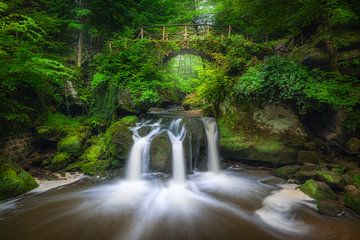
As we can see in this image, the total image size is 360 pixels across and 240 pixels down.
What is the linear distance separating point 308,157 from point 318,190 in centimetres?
204

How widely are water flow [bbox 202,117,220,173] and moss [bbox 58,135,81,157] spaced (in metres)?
5.11

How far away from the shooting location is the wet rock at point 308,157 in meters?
7.83

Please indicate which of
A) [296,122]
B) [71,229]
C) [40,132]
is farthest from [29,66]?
[296,122]

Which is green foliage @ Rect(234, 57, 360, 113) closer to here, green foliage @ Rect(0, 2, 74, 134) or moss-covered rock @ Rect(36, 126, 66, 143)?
green foliage @ Rect(0, 2, 74, 134)

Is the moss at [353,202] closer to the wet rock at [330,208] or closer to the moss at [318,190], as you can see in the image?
the wet rock at [330,208]

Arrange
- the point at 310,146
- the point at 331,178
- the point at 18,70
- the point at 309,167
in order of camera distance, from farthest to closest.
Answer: the point at 310,146 < the point at 309,167 < the point at 18,70 < the point at 331,178

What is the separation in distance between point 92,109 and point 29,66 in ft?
14.5

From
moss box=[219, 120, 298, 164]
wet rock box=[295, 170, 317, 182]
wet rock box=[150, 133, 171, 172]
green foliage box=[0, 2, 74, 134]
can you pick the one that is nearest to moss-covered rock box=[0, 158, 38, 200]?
green foliage box=[0, 2, 74, 134]

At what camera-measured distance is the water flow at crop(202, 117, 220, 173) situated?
8867mm

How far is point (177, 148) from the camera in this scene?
8.47 metres

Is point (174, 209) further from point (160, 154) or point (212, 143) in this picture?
point (212, 143)

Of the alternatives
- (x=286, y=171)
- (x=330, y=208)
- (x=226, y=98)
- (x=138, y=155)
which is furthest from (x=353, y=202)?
(x=138, y=155)

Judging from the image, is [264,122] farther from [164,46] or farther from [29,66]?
[29,66]

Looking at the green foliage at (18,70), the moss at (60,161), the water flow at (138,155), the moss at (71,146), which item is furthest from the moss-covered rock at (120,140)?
the green foliage at (18,70)
